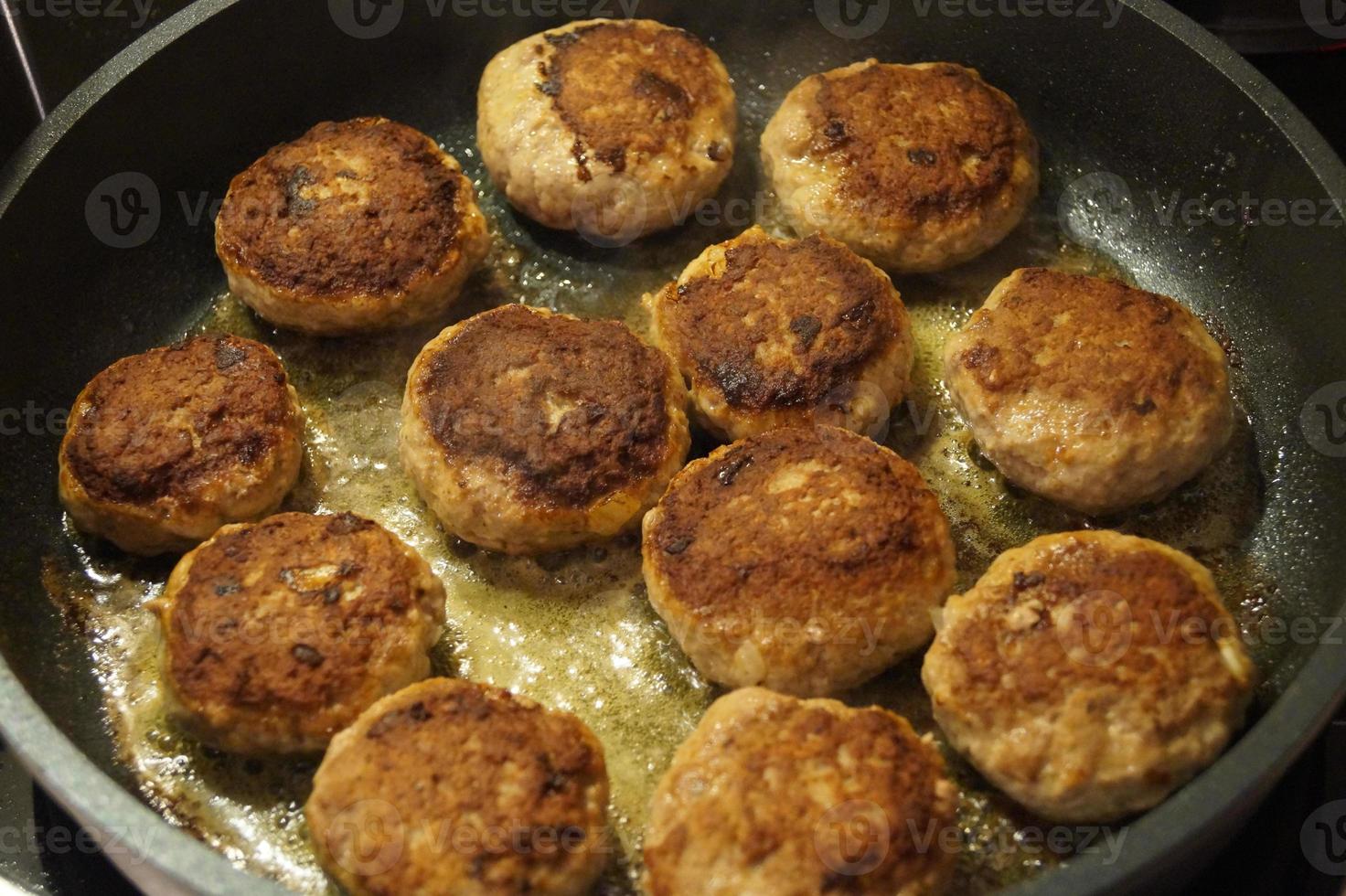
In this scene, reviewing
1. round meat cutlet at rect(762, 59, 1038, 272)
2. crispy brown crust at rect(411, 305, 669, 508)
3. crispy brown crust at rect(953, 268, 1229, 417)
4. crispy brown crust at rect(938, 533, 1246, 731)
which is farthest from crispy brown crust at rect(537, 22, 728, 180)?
crispy brown crust at rect(938, 533, 1246, 731)

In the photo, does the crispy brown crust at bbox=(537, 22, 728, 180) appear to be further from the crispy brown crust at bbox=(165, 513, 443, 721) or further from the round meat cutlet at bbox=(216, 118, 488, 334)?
the crispy brown crust at bbox=(165, 513, 443, 721)

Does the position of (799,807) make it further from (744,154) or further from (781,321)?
(744,154)

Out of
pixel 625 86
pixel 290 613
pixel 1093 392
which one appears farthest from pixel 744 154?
pixel 290 613

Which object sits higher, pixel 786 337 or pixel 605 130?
pixel 605 130

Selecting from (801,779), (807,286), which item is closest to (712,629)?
(801,779)

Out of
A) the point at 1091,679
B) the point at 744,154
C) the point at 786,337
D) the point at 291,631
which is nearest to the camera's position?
the point at 1091,679

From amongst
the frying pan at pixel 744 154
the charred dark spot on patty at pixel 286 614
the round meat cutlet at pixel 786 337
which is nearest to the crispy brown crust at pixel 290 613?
the charred dark spot on patty at pixel 286 614
